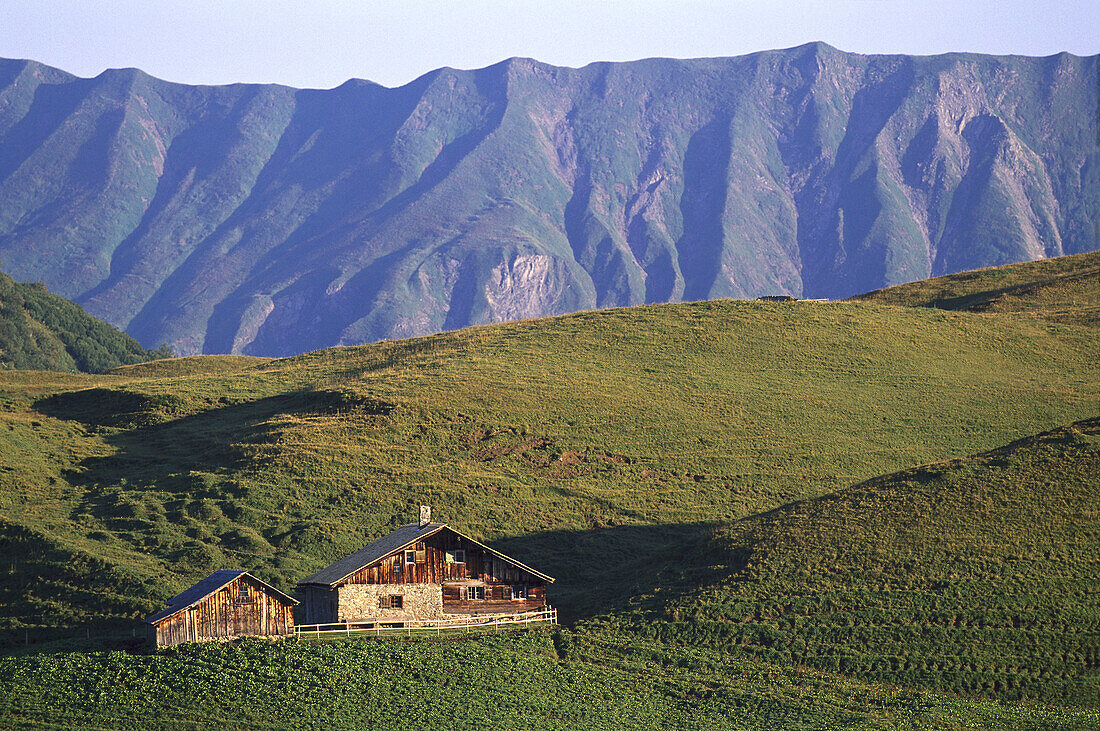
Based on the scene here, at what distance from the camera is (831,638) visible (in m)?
51.2

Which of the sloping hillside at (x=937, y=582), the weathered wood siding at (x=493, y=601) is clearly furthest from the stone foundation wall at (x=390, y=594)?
the sloping hillside at (x=937, y=582)

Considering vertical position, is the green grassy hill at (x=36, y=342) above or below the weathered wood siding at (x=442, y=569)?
above

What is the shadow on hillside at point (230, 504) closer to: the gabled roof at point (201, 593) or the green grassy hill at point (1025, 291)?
the gabled roof at point (201, 593)

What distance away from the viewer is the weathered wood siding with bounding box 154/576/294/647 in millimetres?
48906

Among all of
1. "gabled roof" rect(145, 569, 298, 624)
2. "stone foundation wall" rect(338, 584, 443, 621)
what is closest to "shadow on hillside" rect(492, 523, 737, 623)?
"stone foundation wall" rect(338, 584, 443, 621)

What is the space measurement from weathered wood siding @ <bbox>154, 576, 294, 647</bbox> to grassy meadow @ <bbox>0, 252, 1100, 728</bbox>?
1.91m

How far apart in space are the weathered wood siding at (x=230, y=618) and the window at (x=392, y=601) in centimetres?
503

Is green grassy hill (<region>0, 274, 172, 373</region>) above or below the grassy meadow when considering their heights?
above

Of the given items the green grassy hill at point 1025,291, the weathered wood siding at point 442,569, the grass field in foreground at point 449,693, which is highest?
the green grassy hill at point 1025,291

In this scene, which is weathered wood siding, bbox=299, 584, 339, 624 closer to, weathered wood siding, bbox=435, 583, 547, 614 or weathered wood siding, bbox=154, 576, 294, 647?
weathered wood siding, bbox=154, 576, 294, 647

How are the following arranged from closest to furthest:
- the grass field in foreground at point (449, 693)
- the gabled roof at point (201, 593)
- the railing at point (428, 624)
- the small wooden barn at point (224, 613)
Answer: the grass field in foreground at point (449, 693) < the gabled roof at point (201, 593) < the small wooden barn at point (224, 613) < the railing at point (428, 624)

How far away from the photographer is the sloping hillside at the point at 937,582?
156ft

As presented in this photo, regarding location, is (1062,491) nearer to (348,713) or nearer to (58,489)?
(348,713)

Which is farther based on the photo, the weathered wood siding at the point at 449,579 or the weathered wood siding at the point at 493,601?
the weathered wood siding at the point at 493,601
